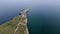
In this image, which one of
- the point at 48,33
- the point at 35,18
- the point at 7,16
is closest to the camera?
the point at 7,16

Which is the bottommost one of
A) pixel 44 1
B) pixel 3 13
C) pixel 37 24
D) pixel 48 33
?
pixel 48 33

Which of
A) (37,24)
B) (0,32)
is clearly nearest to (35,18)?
(37,24)

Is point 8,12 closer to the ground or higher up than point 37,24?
higher up

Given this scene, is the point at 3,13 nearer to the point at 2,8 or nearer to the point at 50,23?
the point at 2,8

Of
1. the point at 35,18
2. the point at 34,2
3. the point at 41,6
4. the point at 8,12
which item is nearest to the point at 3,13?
the point at 8,12

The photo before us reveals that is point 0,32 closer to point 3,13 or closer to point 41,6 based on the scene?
point 3,13

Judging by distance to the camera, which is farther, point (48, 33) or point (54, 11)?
point (54, 11)

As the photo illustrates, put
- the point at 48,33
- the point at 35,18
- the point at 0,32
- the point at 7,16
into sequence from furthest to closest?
the point at 35,18 → the point at 48,33 → the point at 7,16 → the point at 0,32
